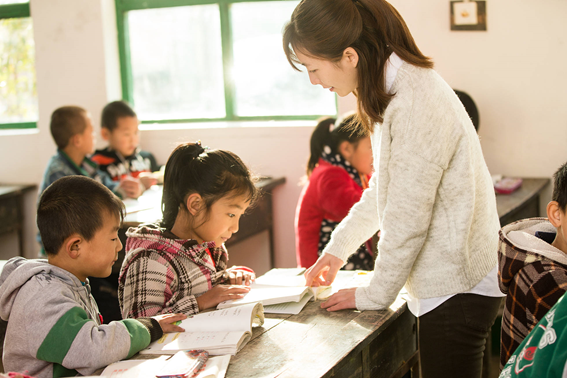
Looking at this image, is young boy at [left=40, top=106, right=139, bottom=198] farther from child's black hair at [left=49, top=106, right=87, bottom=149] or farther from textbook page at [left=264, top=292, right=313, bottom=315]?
textbook page at [left=264, top=292, right=313, bottom=315]

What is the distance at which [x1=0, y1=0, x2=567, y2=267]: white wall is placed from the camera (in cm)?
305

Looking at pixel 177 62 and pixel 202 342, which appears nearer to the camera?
pixel 202 342

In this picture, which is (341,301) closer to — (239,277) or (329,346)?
(329,346)

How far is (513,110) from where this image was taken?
3162 mm

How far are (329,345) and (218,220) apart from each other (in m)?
0.53

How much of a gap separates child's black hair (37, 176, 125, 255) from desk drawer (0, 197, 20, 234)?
113 inches

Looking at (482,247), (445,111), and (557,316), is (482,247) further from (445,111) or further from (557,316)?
(557,316)

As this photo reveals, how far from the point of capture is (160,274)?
4.81ft

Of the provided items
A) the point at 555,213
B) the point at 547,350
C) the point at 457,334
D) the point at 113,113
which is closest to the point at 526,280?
the point at 555,213

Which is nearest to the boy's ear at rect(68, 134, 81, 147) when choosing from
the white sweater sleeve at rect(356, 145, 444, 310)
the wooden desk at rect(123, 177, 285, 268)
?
the wooden desk at rect(123, 177, 285, 268)

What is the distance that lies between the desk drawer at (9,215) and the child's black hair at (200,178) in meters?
2.70

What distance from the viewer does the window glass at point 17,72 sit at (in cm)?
425

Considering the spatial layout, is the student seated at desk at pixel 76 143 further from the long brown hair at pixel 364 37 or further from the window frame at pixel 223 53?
the long brown hair at pixel 364 37

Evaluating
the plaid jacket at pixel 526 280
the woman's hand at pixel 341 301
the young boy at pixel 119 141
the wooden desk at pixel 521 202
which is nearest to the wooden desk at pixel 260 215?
the young boy at pixel 119 141
